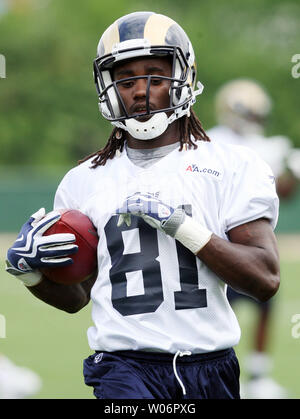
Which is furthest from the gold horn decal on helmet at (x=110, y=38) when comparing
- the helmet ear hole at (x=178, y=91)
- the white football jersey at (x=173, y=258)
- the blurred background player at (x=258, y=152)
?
the blurred background player at (x=258, y=152)

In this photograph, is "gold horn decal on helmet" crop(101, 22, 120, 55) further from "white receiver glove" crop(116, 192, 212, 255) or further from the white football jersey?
"white receiver glove" crop(116, 192, 212, 255)

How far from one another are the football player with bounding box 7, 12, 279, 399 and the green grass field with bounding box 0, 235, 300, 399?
9.26ft

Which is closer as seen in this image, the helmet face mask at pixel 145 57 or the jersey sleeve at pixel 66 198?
the helmet face mask at pixel 145 57

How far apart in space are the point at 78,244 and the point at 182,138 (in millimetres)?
603

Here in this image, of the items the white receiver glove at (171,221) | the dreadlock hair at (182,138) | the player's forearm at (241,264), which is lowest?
the player's forearm at (241,264)

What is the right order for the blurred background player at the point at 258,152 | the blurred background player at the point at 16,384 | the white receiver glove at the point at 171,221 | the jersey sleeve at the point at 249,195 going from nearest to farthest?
the white receiver glove at the point at 171,221 → the jersey sleeve at the point at 249,195 → the blurred background player at the point at 16,384 → the blurred background player at the point at 258,152

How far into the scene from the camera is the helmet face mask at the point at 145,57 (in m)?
3.45

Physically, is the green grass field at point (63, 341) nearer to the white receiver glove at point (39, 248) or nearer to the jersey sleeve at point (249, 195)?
the white receiver glove at point (39, 248)

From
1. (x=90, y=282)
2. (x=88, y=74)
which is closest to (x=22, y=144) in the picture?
(x=88, y=74)

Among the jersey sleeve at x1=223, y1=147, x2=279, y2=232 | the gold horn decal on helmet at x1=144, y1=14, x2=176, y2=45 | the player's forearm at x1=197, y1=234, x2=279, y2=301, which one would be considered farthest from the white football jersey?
the gold horn decal on helmet at x1=144, y1=14, x2=176, y2=45

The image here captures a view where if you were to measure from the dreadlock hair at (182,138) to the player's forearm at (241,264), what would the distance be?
516 mm

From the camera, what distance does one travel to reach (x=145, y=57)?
138 inches

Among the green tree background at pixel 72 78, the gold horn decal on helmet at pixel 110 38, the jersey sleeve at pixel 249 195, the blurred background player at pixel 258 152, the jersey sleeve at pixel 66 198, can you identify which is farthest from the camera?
the green tree background at pixel 72 78

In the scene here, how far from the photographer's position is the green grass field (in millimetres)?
6547
